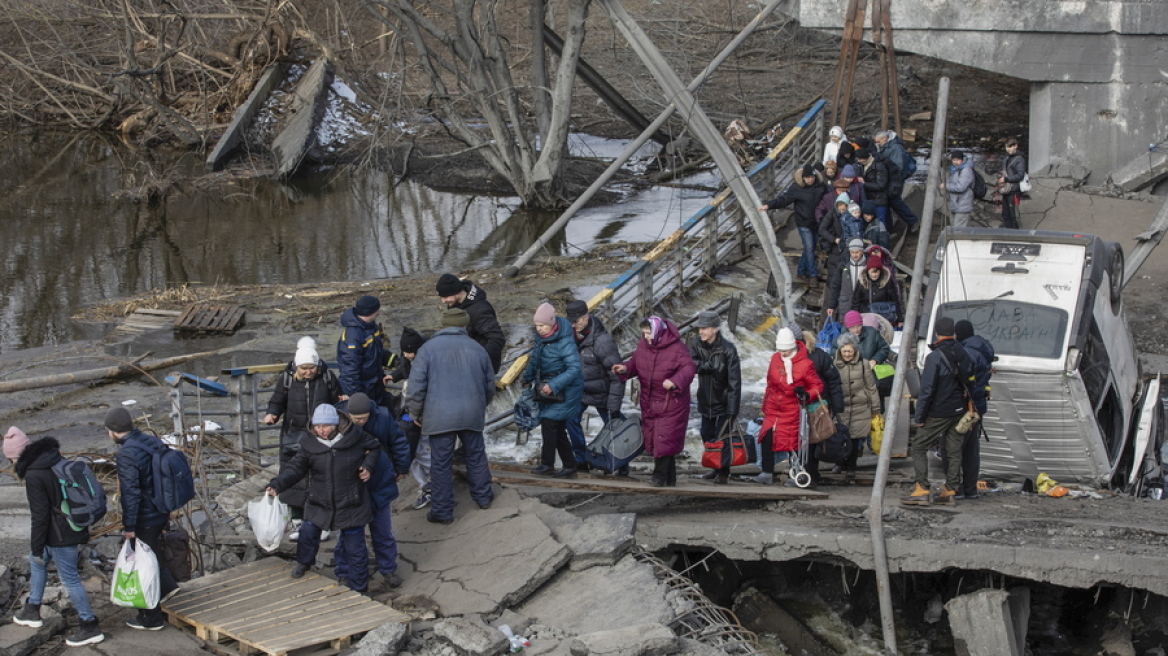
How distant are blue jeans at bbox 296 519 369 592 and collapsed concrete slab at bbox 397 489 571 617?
385mm

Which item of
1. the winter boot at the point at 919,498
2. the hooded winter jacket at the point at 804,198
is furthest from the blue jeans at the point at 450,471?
the hooded winter jacket at the point at 804,198

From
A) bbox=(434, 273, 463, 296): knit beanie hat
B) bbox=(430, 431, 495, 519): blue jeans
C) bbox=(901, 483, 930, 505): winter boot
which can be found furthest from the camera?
bbox=(901, 483, 930, 505): winter boot

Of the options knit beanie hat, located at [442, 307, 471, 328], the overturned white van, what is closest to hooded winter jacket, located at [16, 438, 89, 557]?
knit beanie hat, located at [442, 307, 471, 328]

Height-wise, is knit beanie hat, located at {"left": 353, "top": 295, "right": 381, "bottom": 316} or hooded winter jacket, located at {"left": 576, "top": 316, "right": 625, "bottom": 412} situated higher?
knit beanie hat, located at {"left": 353, "top": 295, "right": 381, "bottom": 316}

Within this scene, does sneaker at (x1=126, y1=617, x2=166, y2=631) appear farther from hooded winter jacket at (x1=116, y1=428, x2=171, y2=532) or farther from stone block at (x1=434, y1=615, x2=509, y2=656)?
stone block at (x1=434, y1=615, x2=509, y2=656)

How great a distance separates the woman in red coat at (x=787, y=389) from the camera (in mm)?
8984

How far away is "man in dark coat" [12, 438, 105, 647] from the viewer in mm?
6773

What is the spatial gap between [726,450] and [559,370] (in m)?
1.60

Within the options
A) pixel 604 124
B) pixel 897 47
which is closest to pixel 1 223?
pixel 604 124

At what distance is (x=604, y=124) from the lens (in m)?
27.3

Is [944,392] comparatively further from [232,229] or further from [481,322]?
[232,229]

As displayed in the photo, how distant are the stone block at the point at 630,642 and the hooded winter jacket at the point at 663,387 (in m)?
2.14

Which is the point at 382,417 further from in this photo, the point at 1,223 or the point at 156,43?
the point at 156,43

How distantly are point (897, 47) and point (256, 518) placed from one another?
49.0 ft
